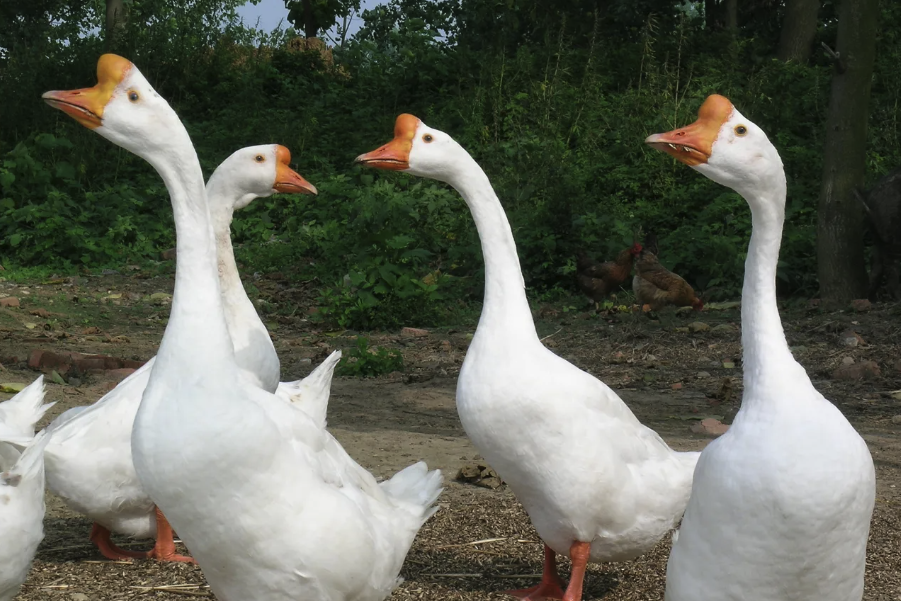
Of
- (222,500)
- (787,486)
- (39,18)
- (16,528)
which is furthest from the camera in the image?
(39,18)

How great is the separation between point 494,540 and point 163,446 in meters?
2.02

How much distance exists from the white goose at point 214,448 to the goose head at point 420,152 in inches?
42.8

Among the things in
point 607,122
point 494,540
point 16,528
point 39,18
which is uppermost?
point 39,18

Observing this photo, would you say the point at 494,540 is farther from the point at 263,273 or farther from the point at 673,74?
the point at 673,74

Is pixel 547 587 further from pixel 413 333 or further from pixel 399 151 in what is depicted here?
pixel 413 333

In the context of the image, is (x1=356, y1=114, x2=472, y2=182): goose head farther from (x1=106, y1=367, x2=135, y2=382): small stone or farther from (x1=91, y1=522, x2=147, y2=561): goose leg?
(x1=106, y1=367, x2=135, y2=382): small stone

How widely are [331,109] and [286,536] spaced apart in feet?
45.2

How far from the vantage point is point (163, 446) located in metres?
2.84

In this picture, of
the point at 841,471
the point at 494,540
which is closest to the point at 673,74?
the point at 494,540

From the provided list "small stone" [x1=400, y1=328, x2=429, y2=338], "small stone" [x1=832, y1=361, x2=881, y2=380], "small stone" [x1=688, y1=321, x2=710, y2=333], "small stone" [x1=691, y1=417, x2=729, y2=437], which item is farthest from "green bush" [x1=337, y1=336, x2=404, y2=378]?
"small stone" [x1=832, y1=361, x2=881, y2=380]

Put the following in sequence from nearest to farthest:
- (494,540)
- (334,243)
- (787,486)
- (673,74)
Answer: (787,486) → (494,540) → (334,243) → (673,74)

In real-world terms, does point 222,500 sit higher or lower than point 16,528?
higher

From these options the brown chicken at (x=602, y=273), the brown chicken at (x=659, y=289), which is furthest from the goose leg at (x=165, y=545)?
the brown chicken at (x=602, y=273)

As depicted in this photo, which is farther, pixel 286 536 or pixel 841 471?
pixel 286 536
